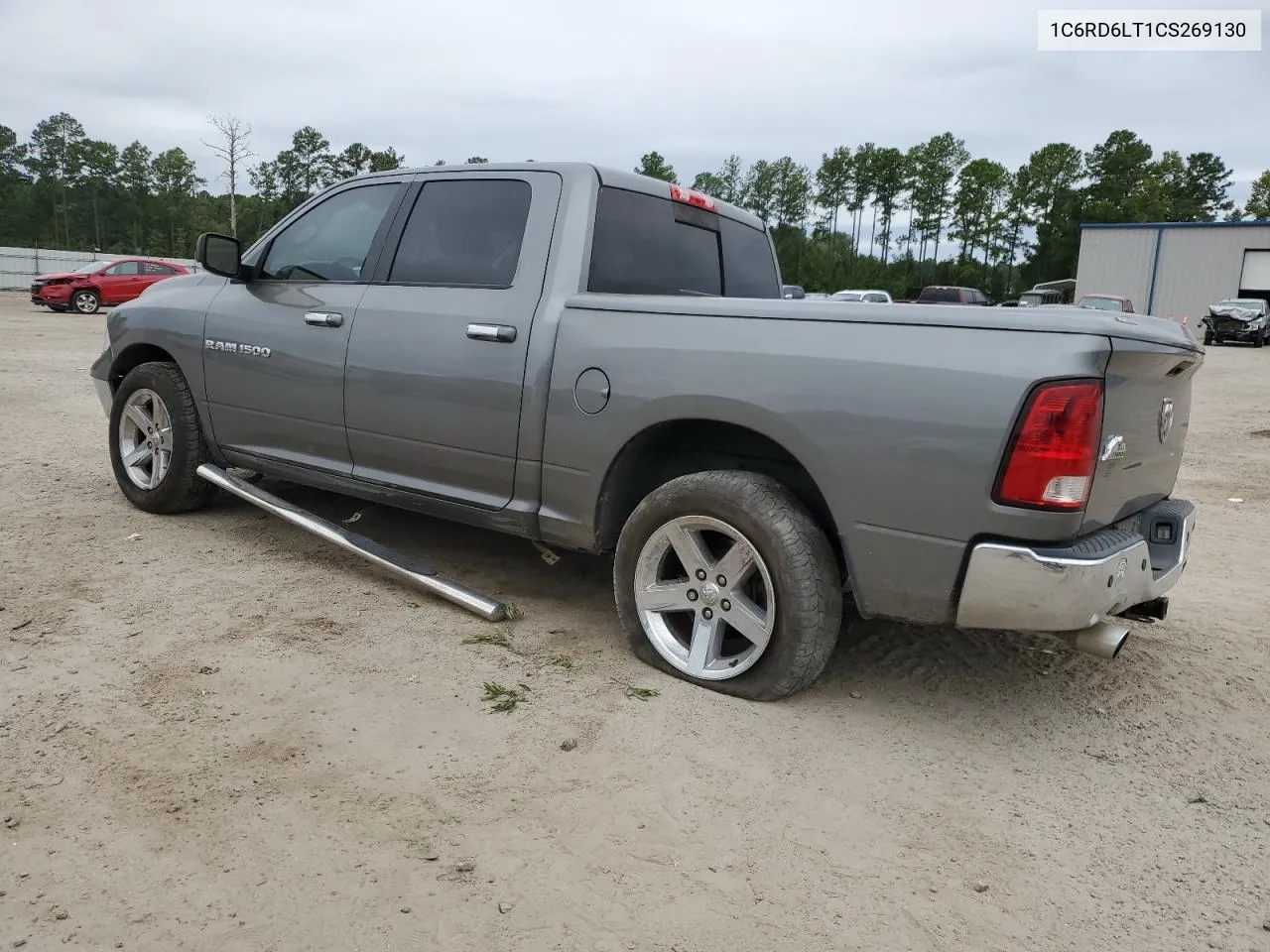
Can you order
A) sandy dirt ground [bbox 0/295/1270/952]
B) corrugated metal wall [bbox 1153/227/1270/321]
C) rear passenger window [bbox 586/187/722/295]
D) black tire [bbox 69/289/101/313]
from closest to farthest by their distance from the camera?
sandy dirt ground [bbox 0/295/1270/952]
rear passenger window [bbox 586/187/722/295]
black tire [bbox 69/289/101/313]
corrugated metal wall [bbox 1153/227/1270/321]

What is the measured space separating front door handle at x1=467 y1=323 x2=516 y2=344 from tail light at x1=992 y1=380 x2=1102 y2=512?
189 centimetres

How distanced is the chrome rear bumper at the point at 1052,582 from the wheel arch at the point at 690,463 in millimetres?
482

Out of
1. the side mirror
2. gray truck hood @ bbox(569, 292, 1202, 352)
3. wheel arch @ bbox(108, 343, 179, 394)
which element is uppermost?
the side mirror

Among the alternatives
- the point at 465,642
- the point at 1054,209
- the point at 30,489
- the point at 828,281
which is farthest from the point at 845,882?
the point at 1054,209

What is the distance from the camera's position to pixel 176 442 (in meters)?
4.96

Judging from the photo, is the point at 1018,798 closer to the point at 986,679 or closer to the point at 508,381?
the point at 986,679

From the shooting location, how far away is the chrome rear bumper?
262 centimetres

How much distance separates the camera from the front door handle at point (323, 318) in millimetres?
4219

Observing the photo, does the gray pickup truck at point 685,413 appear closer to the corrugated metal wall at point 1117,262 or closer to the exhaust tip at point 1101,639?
the exhaust tip at point 1101,639

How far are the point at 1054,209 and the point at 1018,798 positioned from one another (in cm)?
8550

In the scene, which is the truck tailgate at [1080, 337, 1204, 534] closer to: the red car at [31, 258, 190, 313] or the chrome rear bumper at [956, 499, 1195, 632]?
the chrome rear bumper at [956, 499, 1195, 632]

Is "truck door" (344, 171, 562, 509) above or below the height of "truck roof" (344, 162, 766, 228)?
below

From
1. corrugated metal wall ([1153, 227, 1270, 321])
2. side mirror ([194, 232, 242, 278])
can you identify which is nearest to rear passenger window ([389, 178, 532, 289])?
side mirror ([194, 232, 242, 278])

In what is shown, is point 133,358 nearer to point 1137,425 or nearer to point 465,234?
point 465,234
